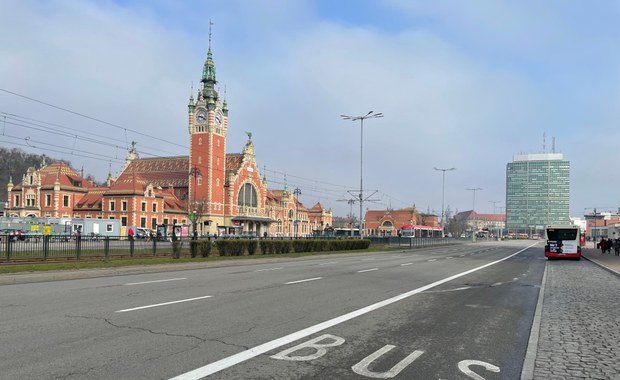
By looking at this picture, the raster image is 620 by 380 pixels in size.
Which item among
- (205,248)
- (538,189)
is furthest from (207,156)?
(538,189)

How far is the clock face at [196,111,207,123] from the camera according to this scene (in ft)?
323

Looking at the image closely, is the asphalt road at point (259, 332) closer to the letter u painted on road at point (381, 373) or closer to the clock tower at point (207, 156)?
the letter u painted on road at point (381, 373)

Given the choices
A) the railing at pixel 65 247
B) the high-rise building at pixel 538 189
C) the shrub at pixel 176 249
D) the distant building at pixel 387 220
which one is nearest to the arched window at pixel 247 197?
the distant building at pixel 387 220

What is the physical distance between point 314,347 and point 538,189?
165 metres

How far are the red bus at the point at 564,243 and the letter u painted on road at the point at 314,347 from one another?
A: 35.0 m

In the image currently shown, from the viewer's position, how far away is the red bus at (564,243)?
37562mm

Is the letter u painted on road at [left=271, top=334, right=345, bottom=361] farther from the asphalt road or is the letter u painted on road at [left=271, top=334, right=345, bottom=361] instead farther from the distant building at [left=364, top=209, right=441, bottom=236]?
the distant building at [left=364, top=209, right=441, bottom=236]

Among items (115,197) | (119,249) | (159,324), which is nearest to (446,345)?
(159,324)

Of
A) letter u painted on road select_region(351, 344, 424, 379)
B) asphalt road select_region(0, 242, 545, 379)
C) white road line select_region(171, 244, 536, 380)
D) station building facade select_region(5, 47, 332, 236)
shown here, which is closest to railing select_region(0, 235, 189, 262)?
asphalt road select_region(0, 242, 545, 379)

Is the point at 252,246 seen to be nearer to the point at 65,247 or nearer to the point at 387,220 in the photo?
the point at 65,247

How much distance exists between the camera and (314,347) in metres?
7.08

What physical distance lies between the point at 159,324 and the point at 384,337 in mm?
3882

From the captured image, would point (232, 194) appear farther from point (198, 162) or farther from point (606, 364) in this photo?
point (606, 364)

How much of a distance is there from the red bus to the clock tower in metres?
66.8
